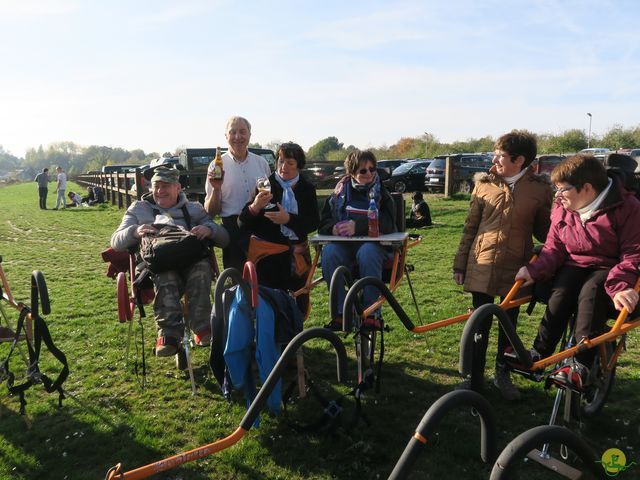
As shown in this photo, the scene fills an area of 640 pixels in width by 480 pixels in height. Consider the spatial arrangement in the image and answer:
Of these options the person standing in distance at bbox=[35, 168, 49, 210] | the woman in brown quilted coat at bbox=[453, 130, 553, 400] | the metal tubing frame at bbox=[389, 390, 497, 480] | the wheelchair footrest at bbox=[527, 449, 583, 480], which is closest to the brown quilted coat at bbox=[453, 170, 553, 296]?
the woman in brown quilted coat at bbox=[453, 130, 553, 400]

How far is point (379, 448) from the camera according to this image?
3.27 m

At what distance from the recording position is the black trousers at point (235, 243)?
4.54m

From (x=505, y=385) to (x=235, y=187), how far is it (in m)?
2.73

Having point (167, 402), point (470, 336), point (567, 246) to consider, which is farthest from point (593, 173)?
point (167, 402)

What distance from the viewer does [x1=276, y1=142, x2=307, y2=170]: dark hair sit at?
438cm

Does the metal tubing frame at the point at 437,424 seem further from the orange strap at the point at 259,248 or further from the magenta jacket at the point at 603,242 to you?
the orange strap at the point at 259,248

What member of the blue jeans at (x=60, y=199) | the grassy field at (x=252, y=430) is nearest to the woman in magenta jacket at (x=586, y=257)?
the grassy field at (x=252, y=430)

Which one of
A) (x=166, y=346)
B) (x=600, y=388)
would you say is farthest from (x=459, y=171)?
(x=166, y=346)

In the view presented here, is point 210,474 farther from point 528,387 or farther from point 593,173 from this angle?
point 593,173

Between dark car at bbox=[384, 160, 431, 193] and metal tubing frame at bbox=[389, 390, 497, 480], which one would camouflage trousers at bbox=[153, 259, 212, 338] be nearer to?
metal tubing frame at bbox=[389, 390, 497, 480]

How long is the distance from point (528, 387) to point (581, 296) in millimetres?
1250

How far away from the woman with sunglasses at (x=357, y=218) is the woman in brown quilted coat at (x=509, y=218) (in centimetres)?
79

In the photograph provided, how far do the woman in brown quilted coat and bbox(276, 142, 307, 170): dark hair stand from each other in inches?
61.0

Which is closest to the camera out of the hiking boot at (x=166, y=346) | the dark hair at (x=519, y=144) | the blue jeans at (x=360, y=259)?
the dark hair at (x=519, y=144)
